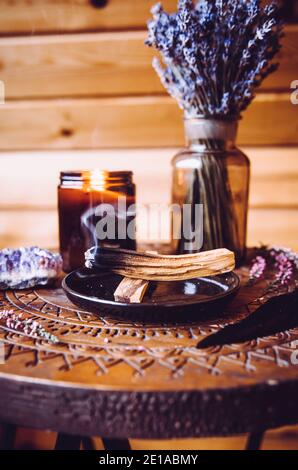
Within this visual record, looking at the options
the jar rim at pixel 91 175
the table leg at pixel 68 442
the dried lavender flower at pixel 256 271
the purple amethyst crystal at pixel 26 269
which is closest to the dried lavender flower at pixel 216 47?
the jar rim at pixel 91 175

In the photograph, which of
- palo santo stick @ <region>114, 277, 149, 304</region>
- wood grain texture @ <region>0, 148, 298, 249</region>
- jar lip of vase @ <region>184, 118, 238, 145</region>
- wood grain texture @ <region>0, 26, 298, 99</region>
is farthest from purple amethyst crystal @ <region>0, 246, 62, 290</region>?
wood grain texture @ <region>0, 26, 298, 99</region>

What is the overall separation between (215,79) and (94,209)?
0.35 m

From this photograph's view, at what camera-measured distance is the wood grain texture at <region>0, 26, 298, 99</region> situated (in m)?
1.32

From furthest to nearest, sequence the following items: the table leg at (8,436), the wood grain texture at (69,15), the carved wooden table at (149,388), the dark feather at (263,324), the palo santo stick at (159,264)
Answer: the wood grain texture at (69,15)
the table leg at (8,436)
the palo santo stick at (159,264)
the dark feather at (263,324)
the carved wooden table at (149,388)

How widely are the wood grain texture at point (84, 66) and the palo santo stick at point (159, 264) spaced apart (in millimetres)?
801

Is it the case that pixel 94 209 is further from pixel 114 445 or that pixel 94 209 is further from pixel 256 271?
pixel 114 445

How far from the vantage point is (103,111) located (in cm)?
139

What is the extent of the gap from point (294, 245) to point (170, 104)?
2.02ft

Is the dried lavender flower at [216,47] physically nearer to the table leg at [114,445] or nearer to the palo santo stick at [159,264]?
the palo santo stick at [159,264]

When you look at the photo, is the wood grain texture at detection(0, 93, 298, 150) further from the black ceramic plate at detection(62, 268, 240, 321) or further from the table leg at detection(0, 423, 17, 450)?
the table leg at detection(0, 423, 17, 450)

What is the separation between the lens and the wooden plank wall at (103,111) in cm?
133

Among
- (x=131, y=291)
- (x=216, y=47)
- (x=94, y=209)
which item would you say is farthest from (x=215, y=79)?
(x=131, y=291)
